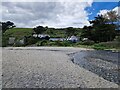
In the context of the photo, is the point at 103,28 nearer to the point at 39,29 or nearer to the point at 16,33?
the point at 39,29

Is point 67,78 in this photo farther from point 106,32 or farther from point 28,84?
point 106,32

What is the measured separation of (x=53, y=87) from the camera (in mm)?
11219

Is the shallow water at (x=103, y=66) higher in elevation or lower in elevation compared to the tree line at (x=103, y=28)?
lower

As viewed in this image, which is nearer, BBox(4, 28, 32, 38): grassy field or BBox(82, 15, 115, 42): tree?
BBox(82, 15, 115, 42): tree

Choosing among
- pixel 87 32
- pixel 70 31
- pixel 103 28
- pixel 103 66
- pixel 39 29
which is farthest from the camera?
pixel 70 31

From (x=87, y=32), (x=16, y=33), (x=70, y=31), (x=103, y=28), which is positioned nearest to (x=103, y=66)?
(x=103, y=28)

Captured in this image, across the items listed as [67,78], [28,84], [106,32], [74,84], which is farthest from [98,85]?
[106,32]

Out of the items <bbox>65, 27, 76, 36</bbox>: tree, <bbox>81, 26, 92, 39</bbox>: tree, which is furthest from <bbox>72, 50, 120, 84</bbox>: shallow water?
<bbox>65, 27, 76, 36</bbox>: tree

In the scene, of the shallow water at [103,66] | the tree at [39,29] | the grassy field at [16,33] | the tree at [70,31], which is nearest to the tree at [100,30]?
the grassy field at [16,33]

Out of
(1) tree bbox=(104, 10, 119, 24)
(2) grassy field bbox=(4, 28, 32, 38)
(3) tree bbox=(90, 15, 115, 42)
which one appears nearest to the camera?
(3) tree bbox=(90, 15, 115, 42)

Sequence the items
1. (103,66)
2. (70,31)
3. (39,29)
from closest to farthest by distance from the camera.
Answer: (103,66) < (39,29) < (70,31)

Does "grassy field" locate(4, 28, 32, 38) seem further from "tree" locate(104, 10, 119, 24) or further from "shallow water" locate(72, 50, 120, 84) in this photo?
"shallow water" locate(72, 50, 120, 84)

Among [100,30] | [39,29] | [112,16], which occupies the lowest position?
[100,30]

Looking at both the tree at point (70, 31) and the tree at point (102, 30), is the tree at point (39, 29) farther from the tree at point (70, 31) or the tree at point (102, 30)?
the tree at point (102, 30)
